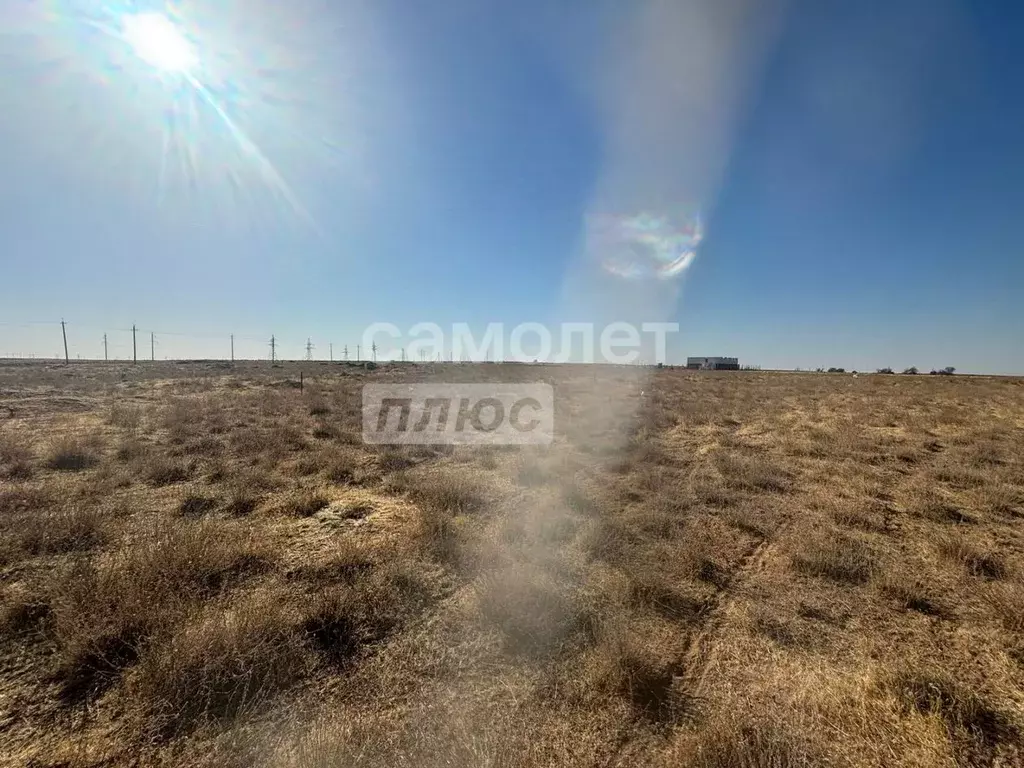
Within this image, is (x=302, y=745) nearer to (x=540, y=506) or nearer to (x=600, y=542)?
(x=600, y=542)

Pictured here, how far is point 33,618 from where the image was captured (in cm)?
374

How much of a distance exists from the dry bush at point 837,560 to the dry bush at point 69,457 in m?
12.6

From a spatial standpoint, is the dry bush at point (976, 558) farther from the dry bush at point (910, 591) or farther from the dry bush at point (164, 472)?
the dry bush at point (164, 472)

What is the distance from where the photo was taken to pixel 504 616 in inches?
156

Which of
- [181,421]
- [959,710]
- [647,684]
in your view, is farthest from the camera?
[181,421]

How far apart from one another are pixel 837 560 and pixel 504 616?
398 centimetres

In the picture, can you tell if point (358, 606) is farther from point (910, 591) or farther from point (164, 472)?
point (164, 472)

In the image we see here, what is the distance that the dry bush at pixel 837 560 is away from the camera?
481cm

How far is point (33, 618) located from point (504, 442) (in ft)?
31.3

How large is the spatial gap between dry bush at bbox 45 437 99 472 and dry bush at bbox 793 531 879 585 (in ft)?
41.3

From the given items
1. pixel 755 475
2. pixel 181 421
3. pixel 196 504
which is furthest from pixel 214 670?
pixel 181 421

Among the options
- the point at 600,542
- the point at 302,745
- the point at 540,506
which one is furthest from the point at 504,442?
the point at 302,745

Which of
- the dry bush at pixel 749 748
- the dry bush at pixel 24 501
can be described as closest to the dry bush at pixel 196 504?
the dry bush at pixel 24 501

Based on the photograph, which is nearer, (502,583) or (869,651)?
(869,651)
